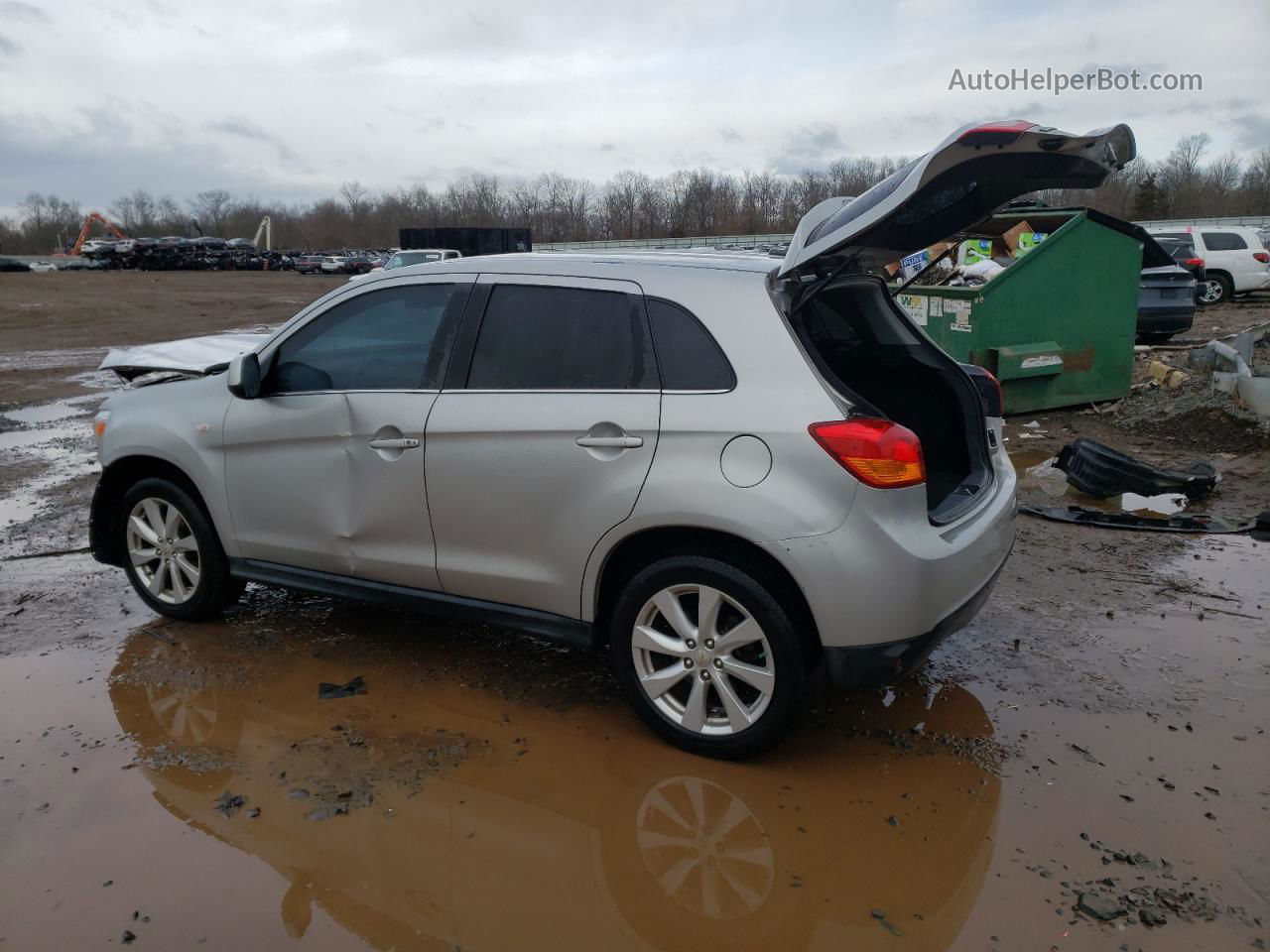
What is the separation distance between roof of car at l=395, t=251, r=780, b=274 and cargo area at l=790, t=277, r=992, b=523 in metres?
0.51

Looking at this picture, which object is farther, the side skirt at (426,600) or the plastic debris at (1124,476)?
the plastic debris at (1124,476)

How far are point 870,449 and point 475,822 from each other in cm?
177

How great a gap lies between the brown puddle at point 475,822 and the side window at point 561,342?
→ 4.41 feet

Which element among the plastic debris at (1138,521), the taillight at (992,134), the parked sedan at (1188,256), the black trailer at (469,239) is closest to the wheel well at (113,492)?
the taillight at (992,134)

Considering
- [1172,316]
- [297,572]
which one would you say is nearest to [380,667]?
[297,572]

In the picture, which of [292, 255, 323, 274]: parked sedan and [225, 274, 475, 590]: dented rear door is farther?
[292, 255, 323, 274]: parked sedan

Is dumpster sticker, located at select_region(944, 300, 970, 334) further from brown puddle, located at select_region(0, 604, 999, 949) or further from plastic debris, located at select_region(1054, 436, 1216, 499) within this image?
brown puddle, located at select_region(0, 604, 999, 949)

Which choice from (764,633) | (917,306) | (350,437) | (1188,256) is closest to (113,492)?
(350,437)

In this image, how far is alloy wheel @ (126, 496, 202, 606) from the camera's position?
4797mm

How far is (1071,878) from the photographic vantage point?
285cm

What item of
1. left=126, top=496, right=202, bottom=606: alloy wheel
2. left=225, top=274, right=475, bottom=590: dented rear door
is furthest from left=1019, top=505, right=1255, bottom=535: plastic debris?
left=126, top=496, right=202, bottom=606: alloy wheel

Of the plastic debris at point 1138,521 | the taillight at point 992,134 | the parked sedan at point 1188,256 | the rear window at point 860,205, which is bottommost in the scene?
the plastic debris at point 1138,521

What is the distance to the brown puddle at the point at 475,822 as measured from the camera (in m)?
2.75

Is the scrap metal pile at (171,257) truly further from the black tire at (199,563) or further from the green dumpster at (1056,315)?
the black tire at (199,563)
